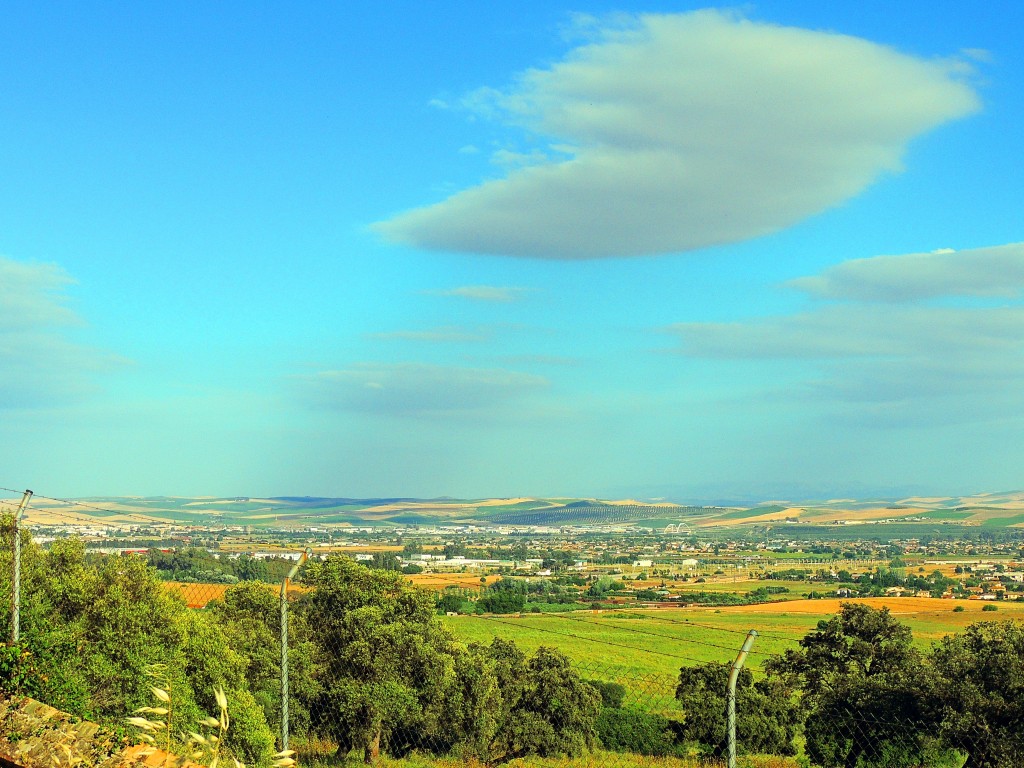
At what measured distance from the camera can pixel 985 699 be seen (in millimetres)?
23875

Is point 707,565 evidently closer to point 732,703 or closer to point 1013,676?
point 1013,676

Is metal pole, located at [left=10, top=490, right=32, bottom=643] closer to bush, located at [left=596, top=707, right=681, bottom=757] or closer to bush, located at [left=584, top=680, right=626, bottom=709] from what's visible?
bush, located at [left=596, top=707, right=681, bottom=757]

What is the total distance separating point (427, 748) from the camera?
856 inches

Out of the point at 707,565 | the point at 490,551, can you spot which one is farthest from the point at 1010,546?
the point at 490,551

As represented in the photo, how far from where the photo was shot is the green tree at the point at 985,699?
2298cm

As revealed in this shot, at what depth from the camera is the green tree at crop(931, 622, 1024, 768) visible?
23.0 meters

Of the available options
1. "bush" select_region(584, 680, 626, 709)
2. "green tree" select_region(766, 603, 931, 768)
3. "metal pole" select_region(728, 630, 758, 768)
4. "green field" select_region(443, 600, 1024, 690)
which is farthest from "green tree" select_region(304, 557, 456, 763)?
"green field" select_region(443, 600, 1024, 690)

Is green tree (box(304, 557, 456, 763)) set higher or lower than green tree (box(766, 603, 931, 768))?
higher

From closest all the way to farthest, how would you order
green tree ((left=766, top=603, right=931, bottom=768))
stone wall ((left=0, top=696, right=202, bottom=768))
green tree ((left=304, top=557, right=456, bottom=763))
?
stone wall ((left=0, top=696, right=202, bottom=768)) → green tree ((left=304, top=557, right=456, bottom=763)) → green tree ((left=766, top=603, right=931, bottom=768))

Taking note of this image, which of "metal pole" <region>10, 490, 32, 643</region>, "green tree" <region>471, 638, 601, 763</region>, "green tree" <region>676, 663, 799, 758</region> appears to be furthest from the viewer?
"green tree" <region>676, 663, 799, 758</region>

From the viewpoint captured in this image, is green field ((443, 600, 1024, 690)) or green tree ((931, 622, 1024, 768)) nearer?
green tree ((931, 622, 1024, 768))

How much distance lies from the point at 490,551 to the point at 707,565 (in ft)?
138

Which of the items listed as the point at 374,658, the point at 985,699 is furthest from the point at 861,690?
the point at 374,658

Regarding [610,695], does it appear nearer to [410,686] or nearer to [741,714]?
[741,714]
